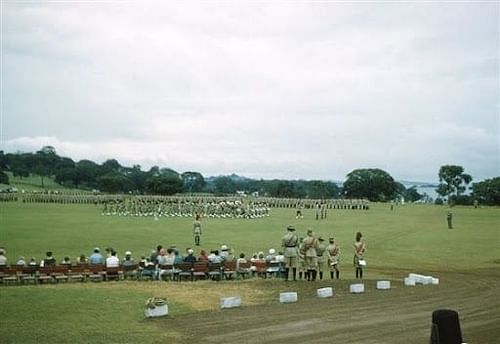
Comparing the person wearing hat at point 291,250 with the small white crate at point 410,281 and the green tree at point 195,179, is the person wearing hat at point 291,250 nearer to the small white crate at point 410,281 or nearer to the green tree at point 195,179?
the small white crate at point 410,281

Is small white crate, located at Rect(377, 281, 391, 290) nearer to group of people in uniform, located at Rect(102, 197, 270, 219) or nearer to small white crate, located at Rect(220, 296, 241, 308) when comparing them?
small white crate, located at Rect(220, 296, 241, 308)

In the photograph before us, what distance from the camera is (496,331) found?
15352 millimetres

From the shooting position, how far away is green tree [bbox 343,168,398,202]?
423ft

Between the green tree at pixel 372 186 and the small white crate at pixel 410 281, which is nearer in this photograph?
the small white crate at pixel 410 281

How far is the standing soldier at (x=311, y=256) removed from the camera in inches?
957

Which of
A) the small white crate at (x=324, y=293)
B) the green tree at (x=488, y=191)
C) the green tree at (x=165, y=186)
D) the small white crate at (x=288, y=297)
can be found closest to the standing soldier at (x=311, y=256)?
the small white crate at (x=324, y=293)

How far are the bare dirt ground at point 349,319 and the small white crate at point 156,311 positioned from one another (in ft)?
1.13

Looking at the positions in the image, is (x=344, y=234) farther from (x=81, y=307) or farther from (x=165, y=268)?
(x=81, y=307)

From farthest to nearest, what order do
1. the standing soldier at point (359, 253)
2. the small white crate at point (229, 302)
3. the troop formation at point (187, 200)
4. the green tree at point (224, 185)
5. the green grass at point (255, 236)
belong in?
1. the green tree at point (224, 185)
2. the troop formation at point (187, 200)
3. the green grass at point (255, 236)
4. the standing soldier at point (359, 253)
5. the small white crate at point (229, 302)

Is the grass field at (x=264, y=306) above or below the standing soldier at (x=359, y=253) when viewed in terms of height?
below

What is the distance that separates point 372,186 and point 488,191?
146 ft

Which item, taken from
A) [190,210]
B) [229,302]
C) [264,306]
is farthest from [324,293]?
[190,210]

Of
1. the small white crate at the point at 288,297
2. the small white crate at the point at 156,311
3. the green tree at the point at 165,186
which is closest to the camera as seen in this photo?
the small white crate at the point at 156,311

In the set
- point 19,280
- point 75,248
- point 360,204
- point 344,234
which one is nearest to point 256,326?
point 19,280
